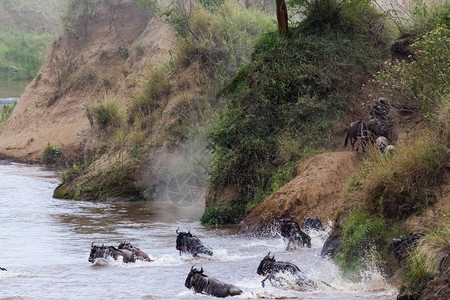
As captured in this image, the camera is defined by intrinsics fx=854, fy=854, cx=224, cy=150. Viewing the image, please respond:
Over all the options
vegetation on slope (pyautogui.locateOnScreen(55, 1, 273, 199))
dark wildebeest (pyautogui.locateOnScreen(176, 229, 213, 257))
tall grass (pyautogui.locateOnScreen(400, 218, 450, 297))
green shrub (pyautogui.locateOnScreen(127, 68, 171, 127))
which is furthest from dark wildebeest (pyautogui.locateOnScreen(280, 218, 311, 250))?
green shrub (pyautogui.locateOnScreen(127, 68, 171, 127))

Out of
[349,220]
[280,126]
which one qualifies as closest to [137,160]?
[280,126]

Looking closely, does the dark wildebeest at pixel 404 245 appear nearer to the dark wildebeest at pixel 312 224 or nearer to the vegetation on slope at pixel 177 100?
the dark wildebeest at pixel 312 224

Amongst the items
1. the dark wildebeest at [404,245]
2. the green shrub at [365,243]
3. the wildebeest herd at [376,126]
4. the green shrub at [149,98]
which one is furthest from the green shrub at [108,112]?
the dark wildebeest at [404,245]

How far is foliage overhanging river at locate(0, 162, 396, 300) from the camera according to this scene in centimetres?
1108

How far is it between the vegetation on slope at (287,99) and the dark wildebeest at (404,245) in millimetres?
6719

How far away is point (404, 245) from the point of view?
35.1 ft

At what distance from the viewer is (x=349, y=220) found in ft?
40.0

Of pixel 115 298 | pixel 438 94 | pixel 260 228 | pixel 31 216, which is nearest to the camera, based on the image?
pixel 115 298

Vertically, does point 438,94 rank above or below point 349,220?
above

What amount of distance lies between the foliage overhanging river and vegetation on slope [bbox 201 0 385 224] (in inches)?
56.5

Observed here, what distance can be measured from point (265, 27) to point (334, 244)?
15.7 m

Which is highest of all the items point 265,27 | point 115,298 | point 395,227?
point 265,27

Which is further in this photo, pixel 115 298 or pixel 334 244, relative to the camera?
pixel 334 244

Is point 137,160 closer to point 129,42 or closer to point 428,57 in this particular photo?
point 428,57
